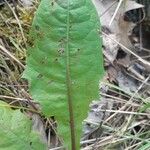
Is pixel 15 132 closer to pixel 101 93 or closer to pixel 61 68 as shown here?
pixel 61 68

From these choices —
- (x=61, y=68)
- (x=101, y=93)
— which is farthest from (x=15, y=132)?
(x=101, y=93)

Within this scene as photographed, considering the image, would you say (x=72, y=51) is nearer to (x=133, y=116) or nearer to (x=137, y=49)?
(x=133, y=116)

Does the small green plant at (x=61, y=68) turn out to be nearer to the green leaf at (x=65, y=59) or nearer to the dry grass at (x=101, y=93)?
the green leaf at (x=65, y=59)

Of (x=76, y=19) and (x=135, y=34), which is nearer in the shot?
(x=76, y=19)

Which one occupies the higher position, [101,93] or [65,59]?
[65,59]

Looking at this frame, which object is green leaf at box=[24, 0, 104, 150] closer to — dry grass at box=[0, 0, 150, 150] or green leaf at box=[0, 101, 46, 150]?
green leaf at box=[0, 101, 46, 150]

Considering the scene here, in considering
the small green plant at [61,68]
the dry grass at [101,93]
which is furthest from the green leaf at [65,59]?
the dry grass at [101,93]

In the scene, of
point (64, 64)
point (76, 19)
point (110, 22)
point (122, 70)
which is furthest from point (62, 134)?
point (110, 22)
